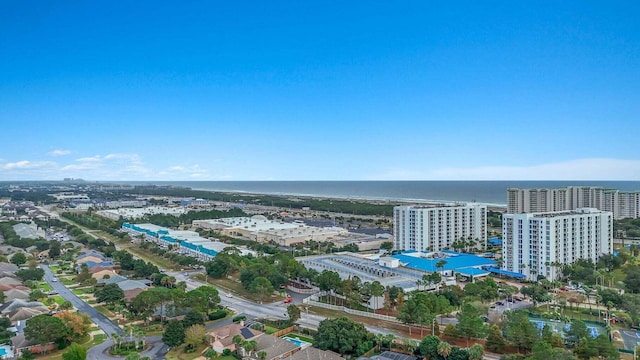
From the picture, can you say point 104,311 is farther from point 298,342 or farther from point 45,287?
point 298,342

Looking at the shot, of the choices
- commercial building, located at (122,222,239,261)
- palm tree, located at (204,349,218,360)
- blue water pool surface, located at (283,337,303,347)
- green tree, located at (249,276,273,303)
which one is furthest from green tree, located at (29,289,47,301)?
blue water pool surface, located at (283,337,303,347)

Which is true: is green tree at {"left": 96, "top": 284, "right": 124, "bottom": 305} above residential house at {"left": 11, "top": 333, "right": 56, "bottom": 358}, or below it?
above

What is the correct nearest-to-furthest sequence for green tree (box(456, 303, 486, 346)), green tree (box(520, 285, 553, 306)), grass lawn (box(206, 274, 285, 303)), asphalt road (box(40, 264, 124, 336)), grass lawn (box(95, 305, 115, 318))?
green tree (box(456, 303, 486, 346)) → asphalt road (box(40, 264, 124, 336)) → green tree (box(520, 285, 553, 306)) → grass lawn (box(95, 305, 115, 318)) → grass lawn (box(206, 274, 285, 303))

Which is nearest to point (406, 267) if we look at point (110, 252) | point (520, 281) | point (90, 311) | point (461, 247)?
point (520, 281)

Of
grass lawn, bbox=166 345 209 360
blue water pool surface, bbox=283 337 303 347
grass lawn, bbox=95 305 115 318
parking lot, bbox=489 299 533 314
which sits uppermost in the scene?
parking lot, bbox=489 299 533 314

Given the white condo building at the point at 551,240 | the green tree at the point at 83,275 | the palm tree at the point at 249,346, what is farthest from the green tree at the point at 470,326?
the green tree at the point at 83,275

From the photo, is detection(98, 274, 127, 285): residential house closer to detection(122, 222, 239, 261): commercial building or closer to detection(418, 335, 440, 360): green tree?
detection(122, 222, 239, 261): commercial building
